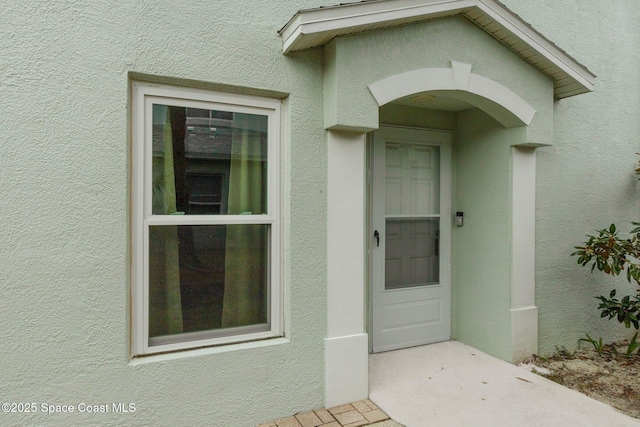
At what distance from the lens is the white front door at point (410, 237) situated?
4.38 m

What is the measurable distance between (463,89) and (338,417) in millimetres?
3094

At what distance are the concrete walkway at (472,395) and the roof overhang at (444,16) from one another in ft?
10.0

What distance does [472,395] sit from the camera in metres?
3.44

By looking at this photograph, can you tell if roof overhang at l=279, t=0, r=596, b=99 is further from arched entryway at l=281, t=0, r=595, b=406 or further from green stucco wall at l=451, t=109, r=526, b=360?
green stucco wall at l=451, t=109, r=526, b=360

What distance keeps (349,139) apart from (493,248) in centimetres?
219

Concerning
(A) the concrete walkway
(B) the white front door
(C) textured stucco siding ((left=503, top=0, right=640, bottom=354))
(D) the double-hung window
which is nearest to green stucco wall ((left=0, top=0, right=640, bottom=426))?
(D) the double-hung window

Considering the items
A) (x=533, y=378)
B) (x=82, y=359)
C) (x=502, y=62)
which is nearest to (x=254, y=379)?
(x=82, y=359)

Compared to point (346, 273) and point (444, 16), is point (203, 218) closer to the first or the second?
point (346, 273)

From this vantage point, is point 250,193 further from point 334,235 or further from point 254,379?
point 254,379

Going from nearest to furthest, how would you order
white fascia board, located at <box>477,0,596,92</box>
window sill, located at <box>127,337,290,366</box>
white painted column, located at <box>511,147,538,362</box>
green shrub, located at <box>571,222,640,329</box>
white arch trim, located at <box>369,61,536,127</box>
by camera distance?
window sill, located at <box>127,337,290,366</box> → white arch trim, located at <box>369,61,536,127</box> → white fascia board, located at <box>477,0,596,92</box> → green shrub, located at <box>571,222,640,329</box> → white painted column, located at <box>511,147,538,362</box>

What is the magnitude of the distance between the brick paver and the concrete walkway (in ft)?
0.40

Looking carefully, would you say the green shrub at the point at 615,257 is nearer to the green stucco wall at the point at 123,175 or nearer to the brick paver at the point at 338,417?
the green stucco wall at the point at 123,175

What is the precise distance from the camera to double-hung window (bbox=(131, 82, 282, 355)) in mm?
2832

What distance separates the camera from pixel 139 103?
9.14 feet
